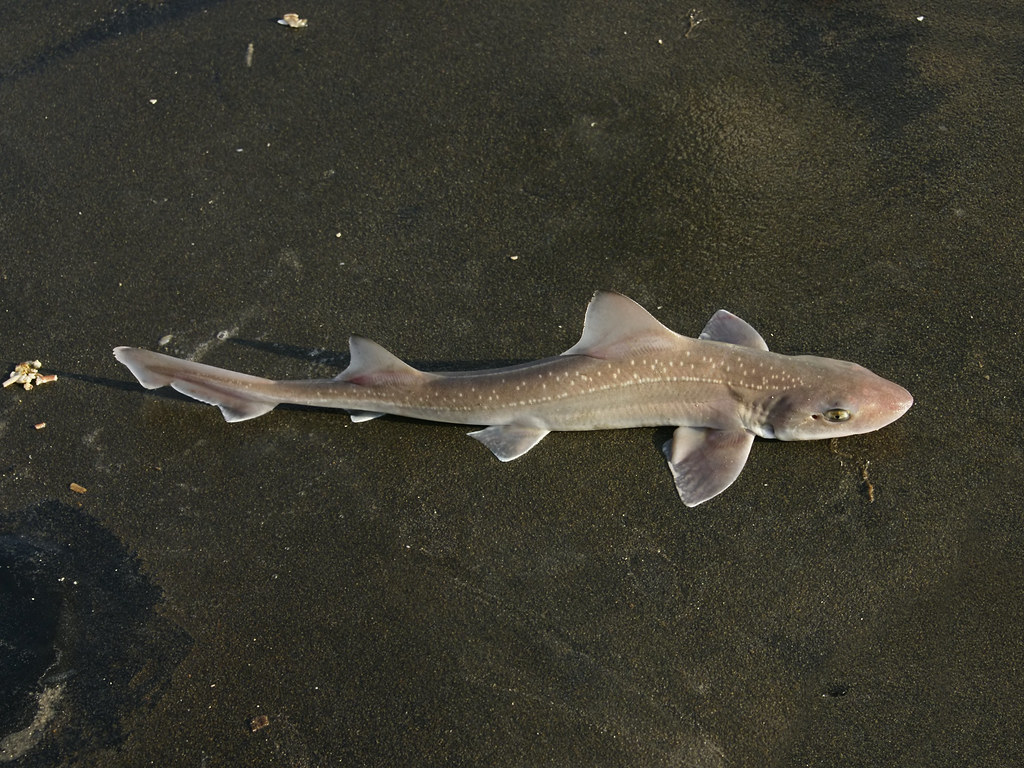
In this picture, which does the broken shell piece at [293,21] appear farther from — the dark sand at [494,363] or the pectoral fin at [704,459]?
the pectoral fin at [704,459]

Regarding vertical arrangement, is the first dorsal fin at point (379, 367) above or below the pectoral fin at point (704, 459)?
above

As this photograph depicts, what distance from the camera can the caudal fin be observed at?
489cm

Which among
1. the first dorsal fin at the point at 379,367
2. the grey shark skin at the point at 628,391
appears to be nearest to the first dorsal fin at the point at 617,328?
the grey shark skin at the point at 628,391

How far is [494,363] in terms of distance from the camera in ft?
Answer: 17.6

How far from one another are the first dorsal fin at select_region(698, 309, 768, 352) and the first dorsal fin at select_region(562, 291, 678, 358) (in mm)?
521

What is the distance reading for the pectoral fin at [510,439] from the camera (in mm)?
4863

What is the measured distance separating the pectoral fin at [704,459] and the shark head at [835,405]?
251 mm

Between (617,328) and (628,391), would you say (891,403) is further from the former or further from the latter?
(617,328)

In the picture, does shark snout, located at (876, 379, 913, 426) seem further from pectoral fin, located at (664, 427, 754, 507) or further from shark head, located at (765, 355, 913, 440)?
pectoral fin, located at (664, 427, 754, 507)

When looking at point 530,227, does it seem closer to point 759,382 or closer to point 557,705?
point 759,382

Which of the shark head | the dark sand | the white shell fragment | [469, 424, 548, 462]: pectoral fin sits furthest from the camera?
the white shell fragment

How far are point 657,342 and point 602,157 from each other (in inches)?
88.5

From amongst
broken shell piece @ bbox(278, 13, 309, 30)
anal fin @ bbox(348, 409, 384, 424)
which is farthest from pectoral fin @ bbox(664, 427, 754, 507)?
broken shell piece @ bbox(278, 13, 309, 30)

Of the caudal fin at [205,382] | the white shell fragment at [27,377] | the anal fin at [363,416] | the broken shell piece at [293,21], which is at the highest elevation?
the broken shell piece at [293,21]
